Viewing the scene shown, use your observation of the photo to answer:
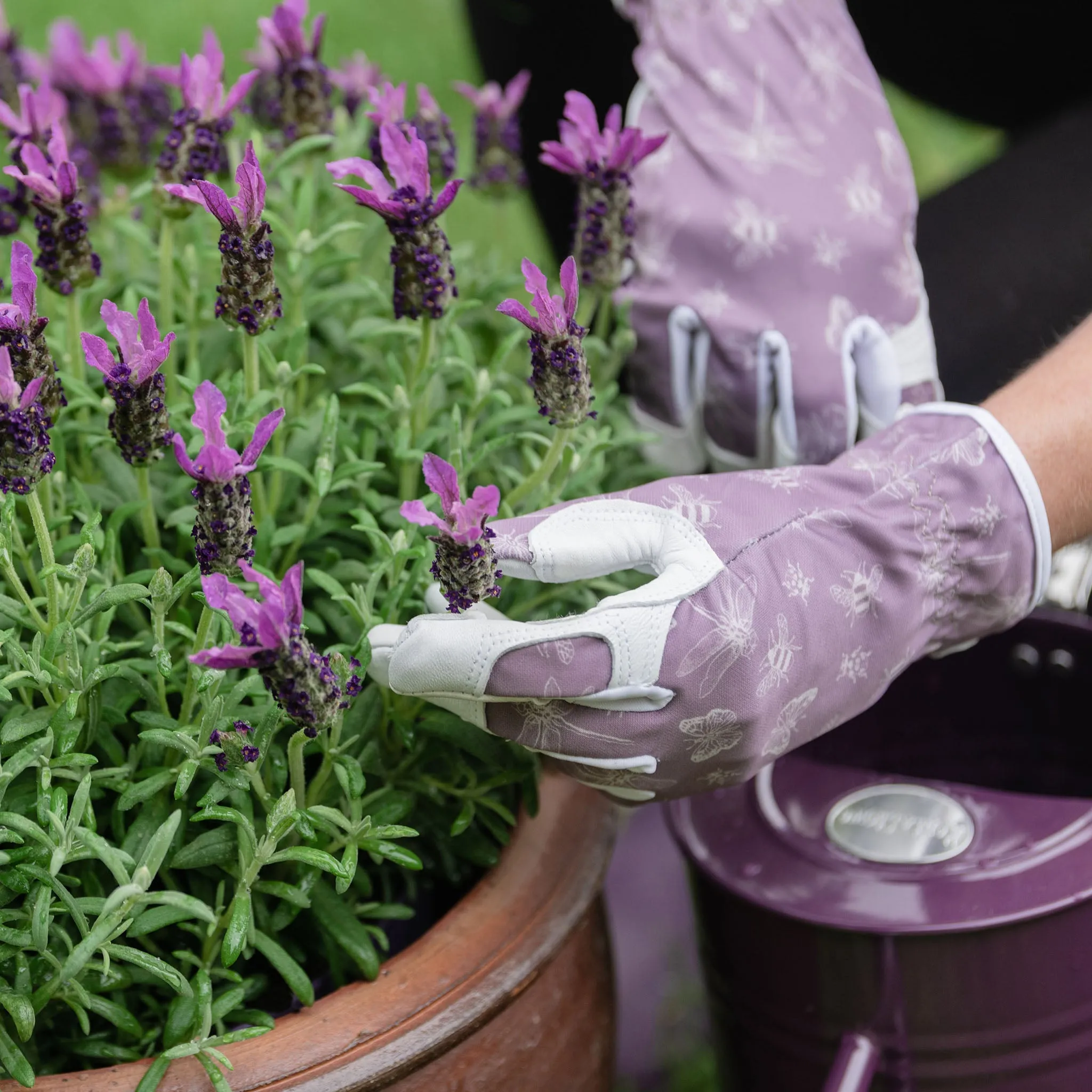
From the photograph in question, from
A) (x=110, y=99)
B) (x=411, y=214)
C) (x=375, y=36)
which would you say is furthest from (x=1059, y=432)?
(x=375, y=36)

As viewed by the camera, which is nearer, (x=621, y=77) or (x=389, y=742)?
(x=389, y=742)

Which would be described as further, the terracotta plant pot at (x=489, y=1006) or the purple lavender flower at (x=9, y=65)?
the purple lavender flower at (x=9, y=65)

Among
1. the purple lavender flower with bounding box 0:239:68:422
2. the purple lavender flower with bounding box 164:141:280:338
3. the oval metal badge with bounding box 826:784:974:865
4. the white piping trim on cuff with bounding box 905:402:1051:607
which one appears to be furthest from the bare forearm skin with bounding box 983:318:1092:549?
the purple lavender flower with bounding box 0:239:68:422

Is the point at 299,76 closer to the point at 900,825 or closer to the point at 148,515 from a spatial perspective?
the point at 148,515

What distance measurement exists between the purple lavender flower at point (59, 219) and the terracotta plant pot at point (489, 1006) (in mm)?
466

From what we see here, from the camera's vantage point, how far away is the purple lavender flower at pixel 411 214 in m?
0.75

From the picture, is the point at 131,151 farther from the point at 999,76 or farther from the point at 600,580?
the point at 999,76

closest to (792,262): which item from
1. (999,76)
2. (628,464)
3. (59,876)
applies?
(628,464)

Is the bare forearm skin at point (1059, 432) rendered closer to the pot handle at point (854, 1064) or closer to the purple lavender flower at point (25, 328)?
the pot handle at point (854, 1064)

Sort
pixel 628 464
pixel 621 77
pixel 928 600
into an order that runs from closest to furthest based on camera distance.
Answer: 1. pixel 928 600
2. pixel 628 464
3. pixel 621 77

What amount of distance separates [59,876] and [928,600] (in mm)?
542

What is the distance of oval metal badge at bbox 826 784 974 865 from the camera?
37.9 inches

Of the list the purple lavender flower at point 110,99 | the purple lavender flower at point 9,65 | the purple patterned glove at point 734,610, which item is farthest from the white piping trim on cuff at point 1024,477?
the purple lavender flower at point 9,65

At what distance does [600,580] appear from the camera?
2.92 ft
